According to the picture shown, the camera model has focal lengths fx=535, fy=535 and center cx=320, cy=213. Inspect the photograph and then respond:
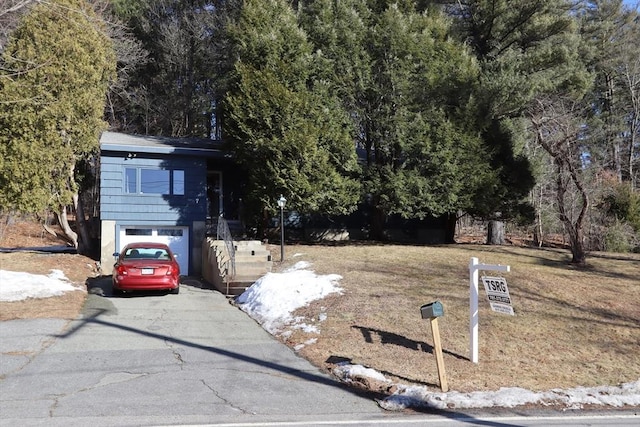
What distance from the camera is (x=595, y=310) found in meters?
11.2

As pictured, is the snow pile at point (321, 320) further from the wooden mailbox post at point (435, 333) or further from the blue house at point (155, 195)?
the blue house at point (155, 195)

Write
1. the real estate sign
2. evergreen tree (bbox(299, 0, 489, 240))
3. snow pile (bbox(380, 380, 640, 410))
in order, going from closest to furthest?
snow pile (bbox(380, 380, 640, 410)), the real estate sign, evergreen tree (bbox(299, 0, 489, 240))

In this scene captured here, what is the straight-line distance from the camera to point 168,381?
24.1 ft

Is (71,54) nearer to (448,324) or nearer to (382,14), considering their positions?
(382,14)

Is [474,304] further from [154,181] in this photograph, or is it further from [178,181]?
[154,181]

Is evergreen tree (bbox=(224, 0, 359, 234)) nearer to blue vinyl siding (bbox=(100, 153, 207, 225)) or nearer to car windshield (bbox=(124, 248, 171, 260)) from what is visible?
blue vinyl siding (bbox=(100, 153, 207, 225))

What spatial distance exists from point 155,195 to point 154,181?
0.59m

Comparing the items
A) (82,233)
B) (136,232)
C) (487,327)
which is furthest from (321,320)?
(82,233)

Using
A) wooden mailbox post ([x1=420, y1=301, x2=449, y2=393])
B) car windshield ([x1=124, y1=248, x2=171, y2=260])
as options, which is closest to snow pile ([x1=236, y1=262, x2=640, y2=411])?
wooden mailbox post ([x1=420, y1=301, x2=449, y2=393])

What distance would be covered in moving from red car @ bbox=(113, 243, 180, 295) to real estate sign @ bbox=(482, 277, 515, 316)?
363 inches

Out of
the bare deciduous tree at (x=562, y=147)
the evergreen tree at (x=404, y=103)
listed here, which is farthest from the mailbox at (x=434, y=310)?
the evergreen tree at (x=404, y=103)

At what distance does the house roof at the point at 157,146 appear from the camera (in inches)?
781

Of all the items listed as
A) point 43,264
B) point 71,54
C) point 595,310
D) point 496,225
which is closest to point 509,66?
point 496,225

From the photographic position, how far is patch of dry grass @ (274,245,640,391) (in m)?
8.15
